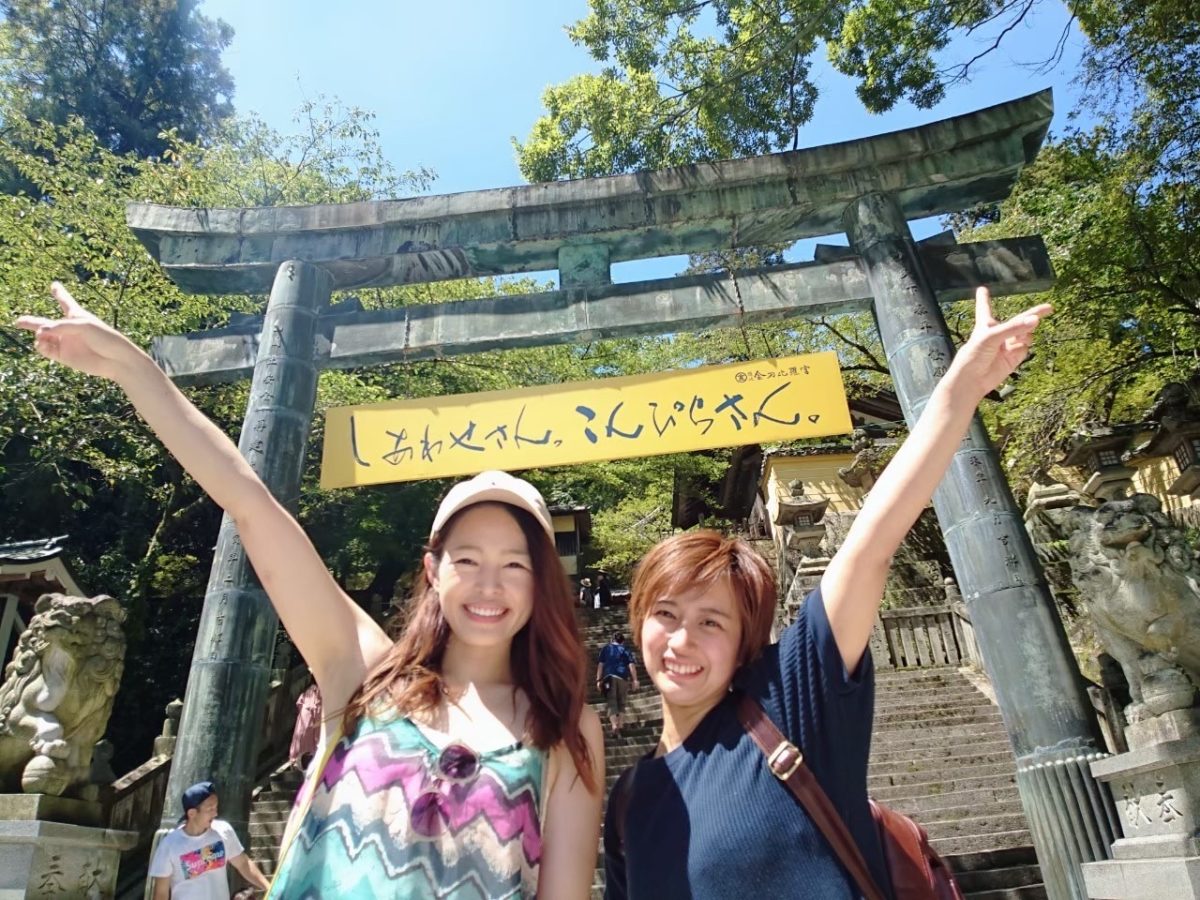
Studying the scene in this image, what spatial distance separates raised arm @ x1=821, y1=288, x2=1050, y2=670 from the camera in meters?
1.57

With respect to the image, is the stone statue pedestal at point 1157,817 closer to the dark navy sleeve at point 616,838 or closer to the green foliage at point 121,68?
the dark navy sleeve at point 616,838

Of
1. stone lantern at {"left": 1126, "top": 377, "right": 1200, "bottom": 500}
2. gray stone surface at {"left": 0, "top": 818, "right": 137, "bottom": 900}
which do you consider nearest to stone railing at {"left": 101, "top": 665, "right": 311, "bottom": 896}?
gray stone surface at {"left": 0, "top": 818, "right": 137, "bottom": 900}

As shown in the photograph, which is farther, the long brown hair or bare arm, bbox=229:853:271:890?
bare arm, bbox=229:853:271:890

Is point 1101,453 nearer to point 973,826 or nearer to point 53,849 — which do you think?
point 973,826

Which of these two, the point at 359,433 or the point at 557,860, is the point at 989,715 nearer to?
the point at 359,433

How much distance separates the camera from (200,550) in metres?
16.6

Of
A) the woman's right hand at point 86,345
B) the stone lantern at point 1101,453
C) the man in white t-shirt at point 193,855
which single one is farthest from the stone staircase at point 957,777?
the woman's right hand at point 86,345

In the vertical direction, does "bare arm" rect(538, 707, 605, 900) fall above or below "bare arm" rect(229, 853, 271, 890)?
above

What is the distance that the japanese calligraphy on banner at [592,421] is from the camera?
527cm

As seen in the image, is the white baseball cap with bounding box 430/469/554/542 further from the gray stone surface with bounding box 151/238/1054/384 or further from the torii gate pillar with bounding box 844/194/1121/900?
the gray stone surface with bounding box 151/238/1054/384

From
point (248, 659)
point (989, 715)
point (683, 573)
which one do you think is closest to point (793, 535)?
point (989, 715)

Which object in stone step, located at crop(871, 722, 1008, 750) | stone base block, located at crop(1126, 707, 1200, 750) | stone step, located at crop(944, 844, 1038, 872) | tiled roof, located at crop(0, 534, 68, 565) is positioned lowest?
stone step, located at crop(944, 844, 1038, 872)

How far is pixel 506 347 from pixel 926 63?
24.3ft

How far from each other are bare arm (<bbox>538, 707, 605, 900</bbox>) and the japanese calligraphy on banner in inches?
145
